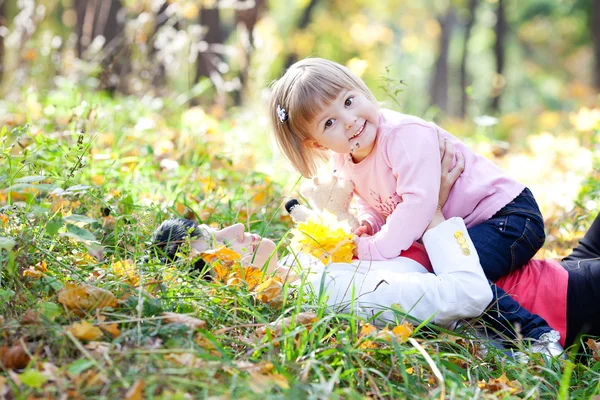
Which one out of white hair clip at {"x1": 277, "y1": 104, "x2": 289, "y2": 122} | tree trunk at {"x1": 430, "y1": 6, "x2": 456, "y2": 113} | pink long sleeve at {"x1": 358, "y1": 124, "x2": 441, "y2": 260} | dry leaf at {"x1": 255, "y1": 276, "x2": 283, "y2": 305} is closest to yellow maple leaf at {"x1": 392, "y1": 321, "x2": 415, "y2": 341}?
dry leaf at {"x1": 255, "y1": 276, "x2": 283, "y2": 305}

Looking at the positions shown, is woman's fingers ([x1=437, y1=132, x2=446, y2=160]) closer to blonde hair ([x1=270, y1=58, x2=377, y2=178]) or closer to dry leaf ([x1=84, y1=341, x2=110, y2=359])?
blonde hair ([x1=270, y1=58, x2=377, y2=178])

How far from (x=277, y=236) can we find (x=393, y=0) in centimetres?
1666

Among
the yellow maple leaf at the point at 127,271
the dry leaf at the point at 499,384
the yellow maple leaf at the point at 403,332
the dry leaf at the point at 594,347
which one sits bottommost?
the dry leaf at the point at 594,347

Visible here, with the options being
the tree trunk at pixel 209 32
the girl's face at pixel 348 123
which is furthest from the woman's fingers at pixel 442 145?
the tree trunk at pixel 209 32

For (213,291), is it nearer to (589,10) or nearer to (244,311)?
(244,311)

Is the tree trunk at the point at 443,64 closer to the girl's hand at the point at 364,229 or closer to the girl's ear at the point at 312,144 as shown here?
the girl's hand at the point at 364,229

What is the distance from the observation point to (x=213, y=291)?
2039 millimetres

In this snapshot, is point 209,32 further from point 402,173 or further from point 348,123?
point 402,173

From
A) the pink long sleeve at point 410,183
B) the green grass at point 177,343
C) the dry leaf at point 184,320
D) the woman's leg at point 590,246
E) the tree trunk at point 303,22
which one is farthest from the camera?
the tree trunk at point 303,22

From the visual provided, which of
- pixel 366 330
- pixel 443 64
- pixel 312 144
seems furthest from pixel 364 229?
pixel 443 64

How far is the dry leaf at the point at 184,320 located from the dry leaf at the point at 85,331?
180mm

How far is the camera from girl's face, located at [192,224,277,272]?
7.50 ft

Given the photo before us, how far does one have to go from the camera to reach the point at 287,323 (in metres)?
1.90

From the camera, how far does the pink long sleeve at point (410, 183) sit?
2.24m
